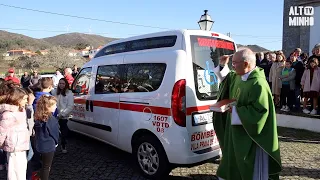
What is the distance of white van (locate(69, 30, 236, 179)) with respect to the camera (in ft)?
12.4

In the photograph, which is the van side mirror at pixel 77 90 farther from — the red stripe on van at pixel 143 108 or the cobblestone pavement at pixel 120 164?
the cobblestone pavement at pixel 120 164

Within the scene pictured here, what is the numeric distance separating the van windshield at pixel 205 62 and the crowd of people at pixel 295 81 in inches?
163

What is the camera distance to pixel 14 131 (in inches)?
Result: 137

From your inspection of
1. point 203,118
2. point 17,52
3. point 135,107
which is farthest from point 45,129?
point 17,52

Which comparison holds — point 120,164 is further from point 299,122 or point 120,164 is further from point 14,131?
point 299,122

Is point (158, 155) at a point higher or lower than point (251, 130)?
lower

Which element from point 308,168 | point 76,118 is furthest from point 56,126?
point 308,168

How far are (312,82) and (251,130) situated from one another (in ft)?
17.2

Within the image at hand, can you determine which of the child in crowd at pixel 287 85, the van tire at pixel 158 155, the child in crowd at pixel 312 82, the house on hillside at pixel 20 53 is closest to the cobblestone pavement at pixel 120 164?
the van tire at pixel 158 155

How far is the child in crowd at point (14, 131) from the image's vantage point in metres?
3.42

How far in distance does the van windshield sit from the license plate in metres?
0.23

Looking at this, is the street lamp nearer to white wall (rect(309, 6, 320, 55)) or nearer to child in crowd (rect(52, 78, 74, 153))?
child in crowd (rect(52, 78, 74, 153))

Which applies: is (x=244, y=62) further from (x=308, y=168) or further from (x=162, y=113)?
(x=308, y=168)

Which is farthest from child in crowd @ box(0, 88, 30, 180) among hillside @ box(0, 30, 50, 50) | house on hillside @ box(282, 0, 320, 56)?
hillside @ box(0, 30, 50, 50)
